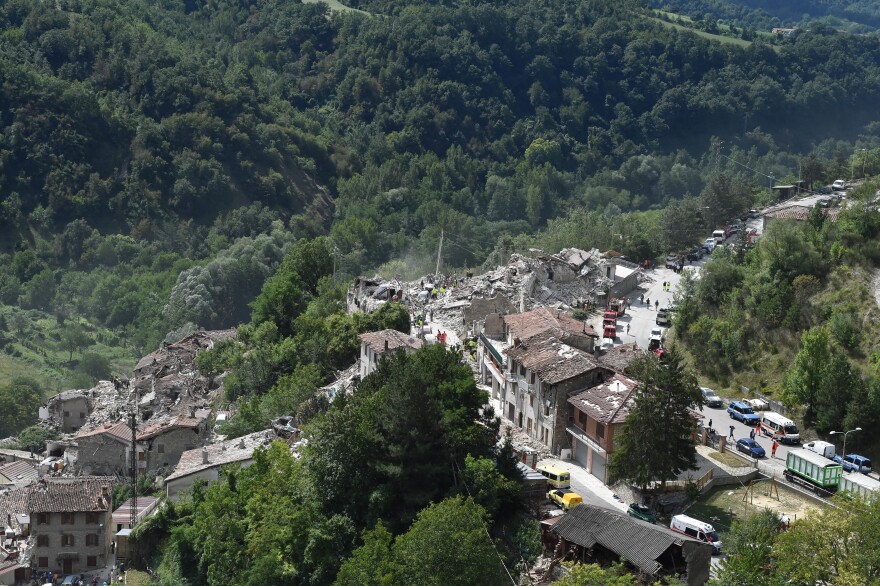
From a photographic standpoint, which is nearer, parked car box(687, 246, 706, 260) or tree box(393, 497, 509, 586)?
tree box(393, 497, 509, 586)

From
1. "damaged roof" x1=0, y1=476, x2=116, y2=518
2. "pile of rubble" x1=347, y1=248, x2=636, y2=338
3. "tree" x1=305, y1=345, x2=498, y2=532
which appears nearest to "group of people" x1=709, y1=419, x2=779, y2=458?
"tree" x1=305, y1=345, x2=498, y2=532

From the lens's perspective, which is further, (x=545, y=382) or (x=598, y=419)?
(x=545, y=382)

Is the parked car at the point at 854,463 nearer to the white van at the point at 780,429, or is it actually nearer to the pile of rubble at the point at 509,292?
the white van at the point at 780,429

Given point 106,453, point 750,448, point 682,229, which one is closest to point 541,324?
point 750,448

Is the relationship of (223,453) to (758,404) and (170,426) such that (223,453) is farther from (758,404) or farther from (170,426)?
(758,404)

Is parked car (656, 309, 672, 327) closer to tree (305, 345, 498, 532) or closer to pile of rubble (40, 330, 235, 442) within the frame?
tree (305, 345, 498, 532)

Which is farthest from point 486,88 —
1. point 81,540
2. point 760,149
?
point 81,540

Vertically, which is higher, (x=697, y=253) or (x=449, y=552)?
(x=449, y=552)
